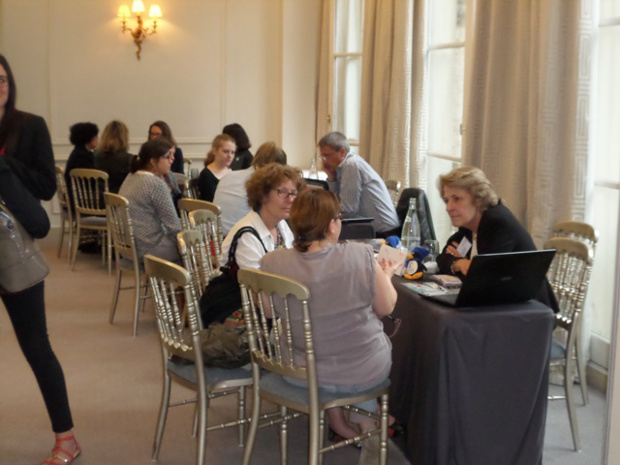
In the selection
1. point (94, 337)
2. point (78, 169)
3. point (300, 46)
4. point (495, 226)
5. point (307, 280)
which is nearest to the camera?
point (307, 280)

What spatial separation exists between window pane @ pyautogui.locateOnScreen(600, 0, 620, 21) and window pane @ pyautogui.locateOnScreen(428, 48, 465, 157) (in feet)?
5.51

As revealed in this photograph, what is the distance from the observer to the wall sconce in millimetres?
8125

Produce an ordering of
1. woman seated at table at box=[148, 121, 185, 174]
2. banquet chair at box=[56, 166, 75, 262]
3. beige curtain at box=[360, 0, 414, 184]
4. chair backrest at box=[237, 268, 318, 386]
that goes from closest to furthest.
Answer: chair backrest at box=[237, 268, 318, 386] < beige curtain at box=[360, 0, 414, 184] < banquet chair at box=[56, 166, 75, 262] < woman seated at table at box=[148, 121, 185, 174]

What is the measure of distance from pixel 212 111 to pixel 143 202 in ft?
12.4

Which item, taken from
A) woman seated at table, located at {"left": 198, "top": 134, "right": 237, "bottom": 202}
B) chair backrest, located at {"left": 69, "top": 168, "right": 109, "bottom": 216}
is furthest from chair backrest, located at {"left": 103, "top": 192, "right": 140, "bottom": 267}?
chair backrest, located at {"left": 69, "top": 168, "right": 109, "bottom": 216}

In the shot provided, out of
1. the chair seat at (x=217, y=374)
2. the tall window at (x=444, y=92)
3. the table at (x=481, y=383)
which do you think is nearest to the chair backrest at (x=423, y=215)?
the tall window at (x=444, y=92)

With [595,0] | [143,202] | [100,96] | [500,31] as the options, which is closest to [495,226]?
[595,0]

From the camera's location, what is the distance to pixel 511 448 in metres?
2.79

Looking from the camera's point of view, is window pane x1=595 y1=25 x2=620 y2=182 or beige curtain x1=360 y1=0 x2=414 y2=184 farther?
beige curtain x1=360 y1=0 x2=414 y2=184

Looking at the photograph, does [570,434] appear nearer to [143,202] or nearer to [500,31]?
[500,31]

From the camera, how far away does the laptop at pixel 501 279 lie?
103 inches

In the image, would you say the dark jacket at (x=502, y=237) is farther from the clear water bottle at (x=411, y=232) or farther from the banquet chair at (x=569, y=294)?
the clear water bottle at (x=411, y=232)

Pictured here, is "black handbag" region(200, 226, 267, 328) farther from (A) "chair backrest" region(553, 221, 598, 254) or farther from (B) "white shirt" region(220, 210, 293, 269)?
(A) "chair backrest" region(553, 221, 598, 254)

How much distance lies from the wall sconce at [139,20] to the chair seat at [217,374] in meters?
6.04
